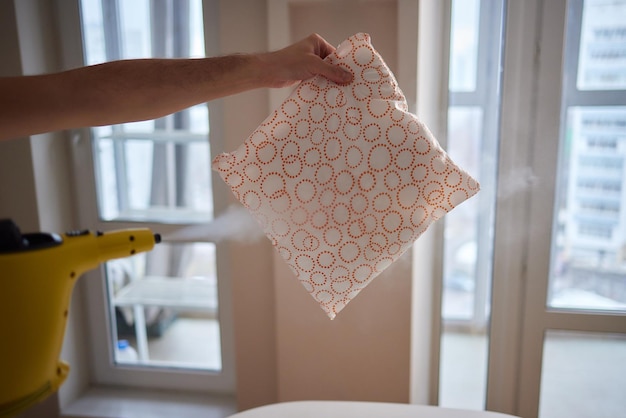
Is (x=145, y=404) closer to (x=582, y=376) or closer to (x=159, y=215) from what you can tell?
(x=159, y=215)

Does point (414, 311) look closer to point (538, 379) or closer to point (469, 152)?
point (538, 379)

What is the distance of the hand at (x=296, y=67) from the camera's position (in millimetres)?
1109

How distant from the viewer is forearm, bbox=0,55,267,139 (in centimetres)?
88

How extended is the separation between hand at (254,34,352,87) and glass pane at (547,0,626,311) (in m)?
0.80

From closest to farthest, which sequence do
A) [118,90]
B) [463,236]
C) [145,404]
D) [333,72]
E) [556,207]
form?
[118,90], [333,72], [556,207], [145,404], [463,236]

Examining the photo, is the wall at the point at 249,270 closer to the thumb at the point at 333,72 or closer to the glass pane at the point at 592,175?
the thumb at the point at 333,72

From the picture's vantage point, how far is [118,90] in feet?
3.29

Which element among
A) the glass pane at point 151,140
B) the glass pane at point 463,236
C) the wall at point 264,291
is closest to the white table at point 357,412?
the wall at point 264,291

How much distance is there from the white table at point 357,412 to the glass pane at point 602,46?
93 centimetres

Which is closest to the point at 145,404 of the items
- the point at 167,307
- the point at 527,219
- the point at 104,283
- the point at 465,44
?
the point at 167,307

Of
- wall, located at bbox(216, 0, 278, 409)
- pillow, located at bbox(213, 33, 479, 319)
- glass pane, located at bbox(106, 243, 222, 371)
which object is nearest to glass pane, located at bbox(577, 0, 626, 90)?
pillow, located at bbox(213, 33, 479, 319)

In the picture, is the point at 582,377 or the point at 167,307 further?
the point at 167,307

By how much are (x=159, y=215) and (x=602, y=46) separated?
4.59 feet

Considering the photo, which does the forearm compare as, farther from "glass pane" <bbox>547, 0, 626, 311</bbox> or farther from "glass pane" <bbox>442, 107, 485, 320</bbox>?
→ "glass pane" <bbox>442, 107, 485, 320</bbox>
